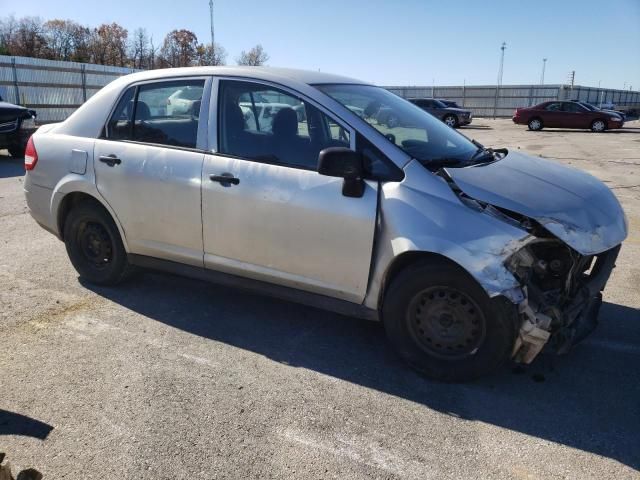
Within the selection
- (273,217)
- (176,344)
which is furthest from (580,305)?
(176,344)


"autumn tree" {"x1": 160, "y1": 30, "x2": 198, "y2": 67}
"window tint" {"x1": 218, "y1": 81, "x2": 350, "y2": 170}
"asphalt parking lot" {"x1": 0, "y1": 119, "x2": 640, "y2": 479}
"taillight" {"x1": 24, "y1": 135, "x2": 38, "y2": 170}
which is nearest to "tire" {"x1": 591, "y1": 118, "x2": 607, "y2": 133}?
"asphalt parking lot" {"x1": 0, "y1": 119, "x2": 640, "y2": 479}

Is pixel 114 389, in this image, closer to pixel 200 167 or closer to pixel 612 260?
pixel 200 167

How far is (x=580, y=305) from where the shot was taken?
3.39 metres

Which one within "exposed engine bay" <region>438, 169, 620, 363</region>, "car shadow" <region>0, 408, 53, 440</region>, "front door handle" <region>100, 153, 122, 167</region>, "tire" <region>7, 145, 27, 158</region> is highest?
"front door handle" <region>100, 153, 122, 167</region>

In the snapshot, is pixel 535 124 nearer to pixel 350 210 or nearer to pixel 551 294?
pixel 551 294

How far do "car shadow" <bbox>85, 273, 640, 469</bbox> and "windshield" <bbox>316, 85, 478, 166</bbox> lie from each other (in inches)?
54.8

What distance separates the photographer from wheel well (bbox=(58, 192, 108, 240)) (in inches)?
182

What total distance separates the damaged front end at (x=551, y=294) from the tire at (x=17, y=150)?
12970mm

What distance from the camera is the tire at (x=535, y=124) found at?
28.2 metres

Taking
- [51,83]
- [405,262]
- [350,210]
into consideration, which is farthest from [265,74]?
[51,83]

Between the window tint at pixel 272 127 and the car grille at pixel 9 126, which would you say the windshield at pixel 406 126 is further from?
the car grille at pixel 9 126

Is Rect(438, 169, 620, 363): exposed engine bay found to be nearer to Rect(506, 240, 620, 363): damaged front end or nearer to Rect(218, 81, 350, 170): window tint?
Rect(506, 240, 620, 363): damaged front end

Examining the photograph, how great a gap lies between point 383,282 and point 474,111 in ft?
138

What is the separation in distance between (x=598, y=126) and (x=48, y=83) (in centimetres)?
2506
